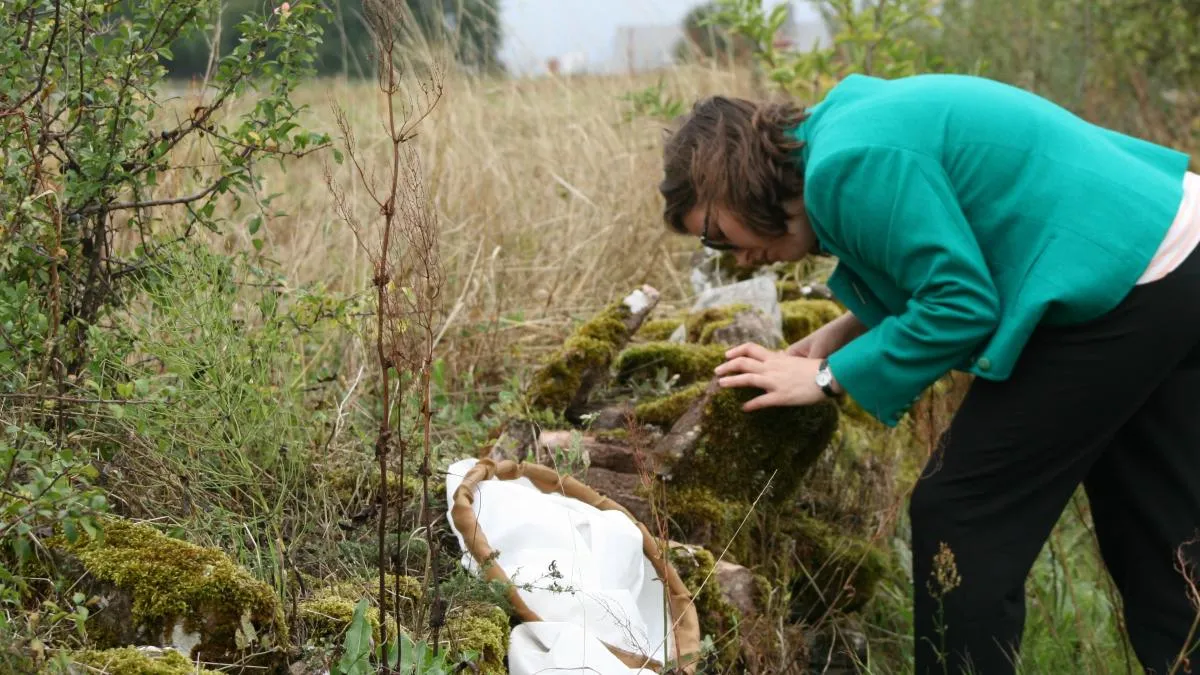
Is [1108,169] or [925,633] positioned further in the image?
[925,633]

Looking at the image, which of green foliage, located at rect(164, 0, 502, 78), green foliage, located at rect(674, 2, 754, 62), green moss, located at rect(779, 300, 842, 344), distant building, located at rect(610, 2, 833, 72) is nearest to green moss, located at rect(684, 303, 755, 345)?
green moss, located at rect(779, 300, 842, 344)

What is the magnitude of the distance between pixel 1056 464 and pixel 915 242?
2.21ft

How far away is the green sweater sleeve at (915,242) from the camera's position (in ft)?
9.14

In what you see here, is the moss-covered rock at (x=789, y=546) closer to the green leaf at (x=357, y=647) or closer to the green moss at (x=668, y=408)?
the green moss at (x=668, y=408)

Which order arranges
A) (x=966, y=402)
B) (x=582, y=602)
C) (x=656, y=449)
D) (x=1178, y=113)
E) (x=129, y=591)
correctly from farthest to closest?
1. (x=1178, y=113)
2. (x=656, y=449)
3. (x=966, y=402)
4. (x=582, y=602)
5. (x=129, y=591)

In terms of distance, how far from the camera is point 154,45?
2986 mm

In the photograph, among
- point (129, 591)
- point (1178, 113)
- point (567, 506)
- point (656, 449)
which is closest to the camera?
point (129, 591)

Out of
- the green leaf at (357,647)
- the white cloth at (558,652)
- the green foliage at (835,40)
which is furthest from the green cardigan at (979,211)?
the green foliage at (835,40)

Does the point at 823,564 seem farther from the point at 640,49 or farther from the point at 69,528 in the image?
the point at 640,49

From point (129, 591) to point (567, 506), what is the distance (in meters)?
1.02

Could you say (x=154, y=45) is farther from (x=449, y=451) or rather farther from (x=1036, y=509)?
(x=1036, y=509)

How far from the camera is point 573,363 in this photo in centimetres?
365

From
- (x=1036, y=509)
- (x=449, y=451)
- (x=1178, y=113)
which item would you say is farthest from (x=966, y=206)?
(x=1178, y=113)

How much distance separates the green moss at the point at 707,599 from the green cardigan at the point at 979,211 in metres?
0.69
